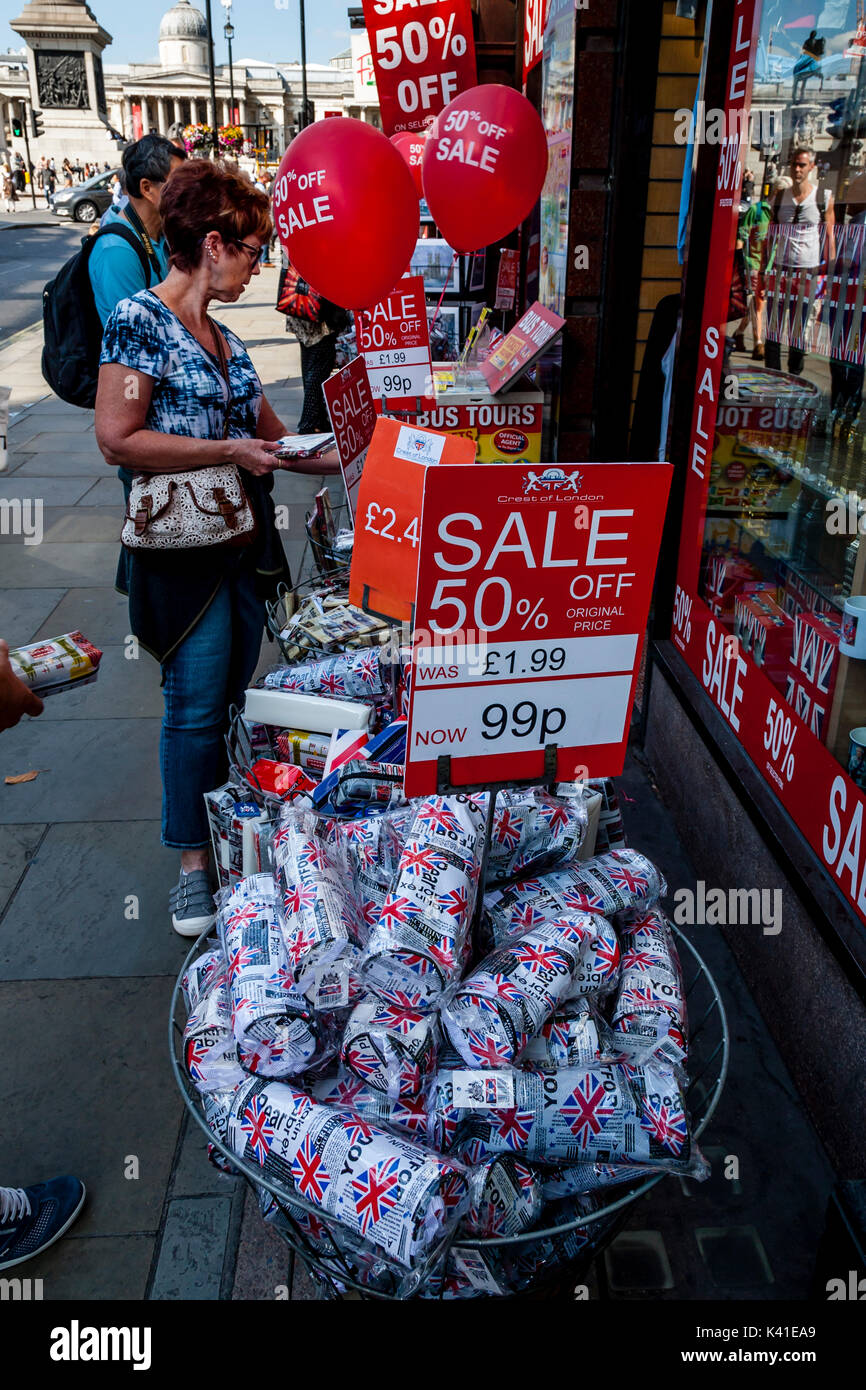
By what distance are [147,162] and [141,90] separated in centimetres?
9706

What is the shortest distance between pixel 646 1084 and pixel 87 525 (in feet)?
22.1

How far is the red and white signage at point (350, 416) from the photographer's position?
131 inches

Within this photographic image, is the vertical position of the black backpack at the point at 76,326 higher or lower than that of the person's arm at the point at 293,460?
higher

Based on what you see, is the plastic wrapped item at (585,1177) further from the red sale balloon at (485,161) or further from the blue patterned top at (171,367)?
the red sale balloon at (485,161)

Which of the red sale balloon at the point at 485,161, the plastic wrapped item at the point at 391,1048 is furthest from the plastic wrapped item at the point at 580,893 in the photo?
the red sale balloon at the point at 485,161

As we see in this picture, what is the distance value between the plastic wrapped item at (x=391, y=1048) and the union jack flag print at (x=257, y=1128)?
0.57 feet

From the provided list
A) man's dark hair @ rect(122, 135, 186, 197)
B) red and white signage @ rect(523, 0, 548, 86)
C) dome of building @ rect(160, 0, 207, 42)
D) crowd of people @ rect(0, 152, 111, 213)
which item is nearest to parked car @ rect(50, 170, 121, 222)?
crowd of people @ rect(0, 152, 111, 213)

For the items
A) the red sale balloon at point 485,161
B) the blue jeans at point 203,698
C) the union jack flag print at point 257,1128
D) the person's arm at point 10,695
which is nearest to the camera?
the union jack flag print at point 257,1128

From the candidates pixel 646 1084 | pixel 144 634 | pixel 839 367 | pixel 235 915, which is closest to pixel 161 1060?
pixel 235 915

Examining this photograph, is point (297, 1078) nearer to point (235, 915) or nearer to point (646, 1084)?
point (235, 915)

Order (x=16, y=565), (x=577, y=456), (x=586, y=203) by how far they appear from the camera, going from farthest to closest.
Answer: (x=16, y=565)
(x=577, y=456)
(x=586, y=203)

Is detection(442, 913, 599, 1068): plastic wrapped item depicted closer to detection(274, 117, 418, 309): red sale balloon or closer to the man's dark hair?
detection(274, 117, 418, 309): red sale balloon

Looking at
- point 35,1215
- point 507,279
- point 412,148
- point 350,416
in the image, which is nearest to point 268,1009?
point 35,1215

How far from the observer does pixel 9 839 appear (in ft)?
12.8
